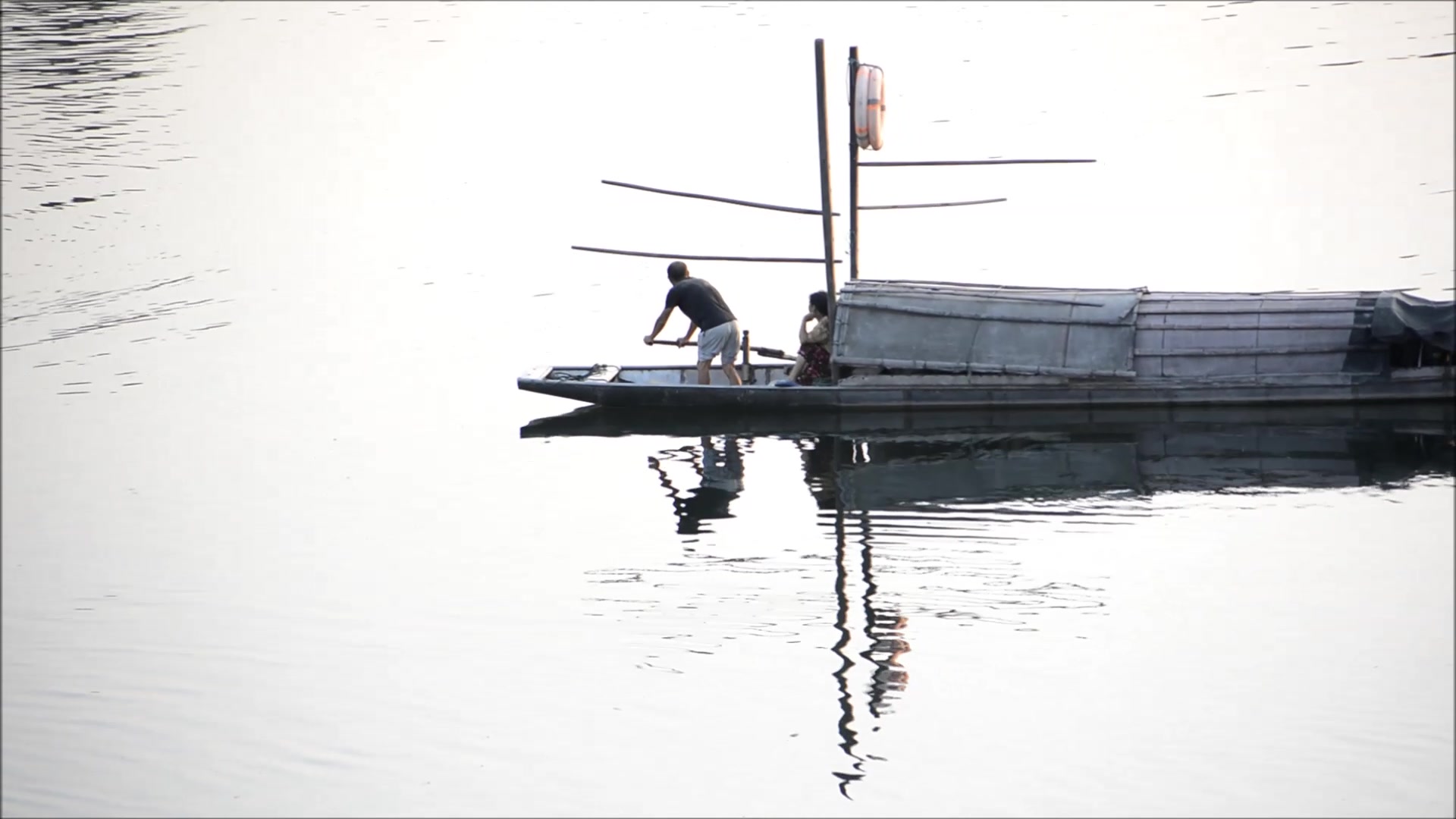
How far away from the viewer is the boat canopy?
1845 cm

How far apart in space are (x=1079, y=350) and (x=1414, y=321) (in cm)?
332

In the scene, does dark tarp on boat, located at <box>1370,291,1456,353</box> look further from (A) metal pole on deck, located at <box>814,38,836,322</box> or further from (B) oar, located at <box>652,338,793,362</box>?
(B) oar, located at <box>652,338,793,362</box>

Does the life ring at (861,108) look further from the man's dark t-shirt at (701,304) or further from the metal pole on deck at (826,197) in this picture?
the man's dark t-shirt at (701,304)

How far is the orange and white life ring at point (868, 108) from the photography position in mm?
18969

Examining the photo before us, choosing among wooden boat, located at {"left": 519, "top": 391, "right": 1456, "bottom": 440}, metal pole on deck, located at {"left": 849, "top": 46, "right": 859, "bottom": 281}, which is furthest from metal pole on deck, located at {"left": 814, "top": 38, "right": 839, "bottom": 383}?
wooden boat, located at {"left": 519, "top": 391, "right": 1456, "bottom": 440}

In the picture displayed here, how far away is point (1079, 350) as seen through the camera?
18.5 meters

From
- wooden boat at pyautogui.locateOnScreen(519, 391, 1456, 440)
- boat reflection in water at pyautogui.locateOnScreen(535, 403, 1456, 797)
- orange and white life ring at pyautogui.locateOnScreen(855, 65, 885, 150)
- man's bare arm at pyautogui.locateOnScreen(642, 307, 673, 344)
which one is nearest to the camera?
boat reflection in water at pyautogui.locateOnScreen(535, 403, 1456, 797)

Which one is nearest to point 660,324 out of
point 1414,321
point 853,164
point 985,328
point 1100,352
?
point 853,164

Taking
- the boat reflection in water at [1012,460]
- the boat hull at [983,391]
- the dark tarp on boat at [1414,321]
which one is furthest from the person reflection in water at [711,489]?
the dark tarp on boat at [1414,321]

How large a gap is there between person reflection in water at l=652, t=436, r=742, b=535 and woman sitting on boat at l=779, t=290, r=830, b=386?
4.64ft

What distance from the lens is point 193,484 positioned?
17578 millimetres

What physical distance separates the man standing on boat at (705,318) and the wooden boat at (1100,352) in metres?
0.47

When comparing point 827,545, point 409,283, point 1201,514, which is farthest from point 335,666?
point 409,283

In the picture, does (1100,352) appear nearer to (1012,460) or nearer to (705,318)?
(1012,460)
